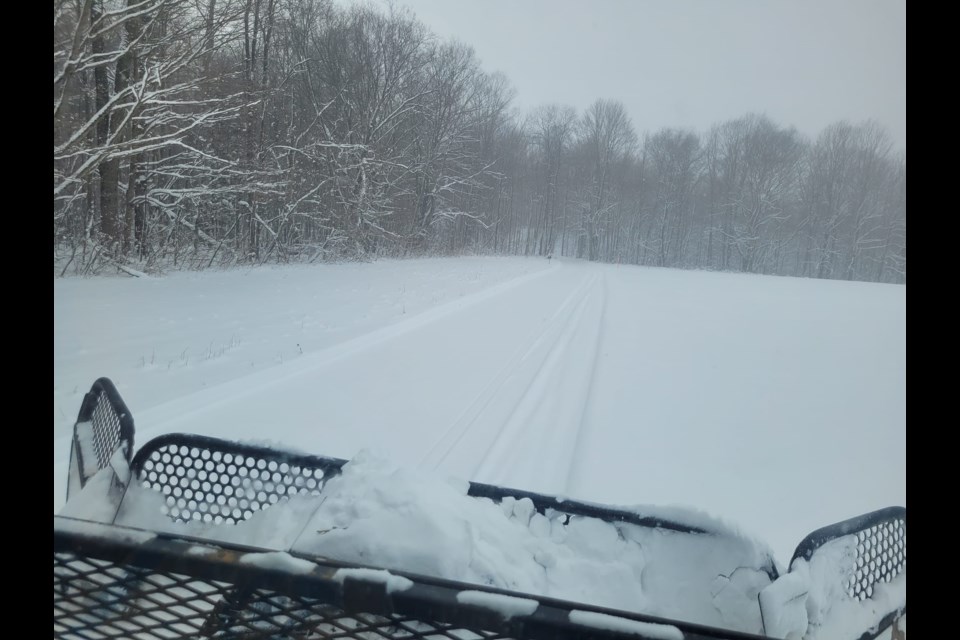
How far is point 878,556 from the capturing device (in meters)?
1.34

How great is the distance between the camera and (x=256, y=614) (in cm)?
91

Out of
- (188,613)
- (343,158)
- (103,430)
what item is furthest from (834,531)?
(343,158)

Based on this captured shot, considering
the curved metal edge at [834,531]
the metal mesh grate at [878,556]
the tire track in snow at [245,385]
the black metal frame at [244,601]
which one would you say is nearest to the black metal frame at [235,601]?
the black metal frame at [244,601]

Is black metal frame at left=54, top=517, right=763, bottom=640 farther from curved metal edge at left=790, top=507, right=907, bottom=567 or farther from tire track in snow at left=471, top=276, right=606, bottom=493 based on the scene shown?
tire track in snow at left=471, top=276, right=606, bottom=493

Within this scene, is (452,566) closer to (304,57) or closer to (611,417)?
(611,417)

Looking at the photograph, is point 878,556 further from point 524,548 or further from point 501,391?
point 501,391

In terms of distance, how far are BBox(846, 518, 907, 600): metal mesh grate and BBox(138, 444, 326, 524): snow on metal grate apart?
146 centimetres

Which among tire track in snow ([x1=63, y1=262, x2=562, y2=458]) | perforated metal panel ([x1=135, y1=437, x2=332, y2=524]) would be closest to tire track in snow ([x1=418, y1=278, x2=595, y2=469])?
tire track in snow ([x1=63, y1=262, x2=562, y2=458])

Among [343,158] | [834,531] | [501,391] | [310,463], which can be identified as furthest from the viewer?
[343,158]

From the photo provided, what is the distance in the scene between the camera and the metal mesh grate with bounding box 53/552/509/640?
2.79ft

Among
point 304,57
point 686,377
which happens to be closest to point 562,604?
Answer: point 686,377

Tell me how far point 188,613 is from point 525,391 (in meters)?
4.48
